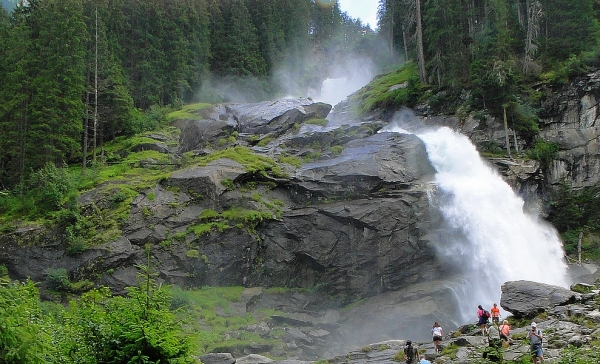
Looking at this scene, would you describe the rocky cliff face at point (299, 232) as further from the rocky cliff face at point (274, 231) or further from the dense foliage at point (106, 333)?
the dense foliage at point (106, 333)

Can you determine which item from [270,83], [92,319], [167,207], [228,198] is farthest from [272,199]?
[270,83]

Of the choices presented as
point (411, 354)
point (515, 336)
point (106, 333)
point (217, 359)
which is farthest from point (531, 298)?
point (106, 333)

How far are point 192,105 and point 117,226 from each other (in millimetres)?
20618

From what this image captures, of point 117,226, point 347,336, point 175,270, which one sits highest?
point 117,226

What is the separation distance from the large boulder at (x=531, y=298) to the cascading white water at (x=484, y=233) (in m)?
4.96

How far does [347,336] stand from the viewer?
25250mm

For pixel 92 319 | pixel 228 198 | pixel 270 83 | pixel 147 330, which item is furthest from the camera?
pixel 270 83

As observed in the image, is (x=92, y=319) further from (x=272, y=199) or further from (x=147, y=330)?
(x=272, y=199)

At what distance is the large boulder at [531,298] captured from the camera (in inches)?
778

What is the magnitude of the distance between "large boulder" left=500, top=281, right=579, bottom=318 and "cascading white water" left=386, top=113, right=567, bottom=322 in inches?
195

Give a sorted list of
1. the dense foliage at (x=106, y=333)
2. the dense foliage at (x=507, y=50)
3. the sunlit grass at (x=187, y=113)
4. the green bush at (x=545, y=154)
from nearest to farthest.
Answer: the dense foliage at (x=106, y=333), the green bush at (x=545, y=154), the dense foliage at (x=507, y=50), the sunlit grass at (x=187, y=113)

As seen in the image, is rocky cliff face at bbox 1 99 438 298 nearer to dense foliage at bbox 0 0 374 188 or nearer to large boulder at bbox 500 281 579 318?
large boulder at bbox 500 281 579 318

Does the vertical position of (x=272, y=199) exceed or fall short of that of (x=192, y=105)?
it falls short

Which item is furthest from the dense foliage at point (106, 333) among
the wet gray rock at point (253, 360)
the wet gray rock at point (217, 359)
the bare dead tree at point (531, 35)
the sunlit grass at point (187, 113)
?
the bare dead tree at point (531, 35)
